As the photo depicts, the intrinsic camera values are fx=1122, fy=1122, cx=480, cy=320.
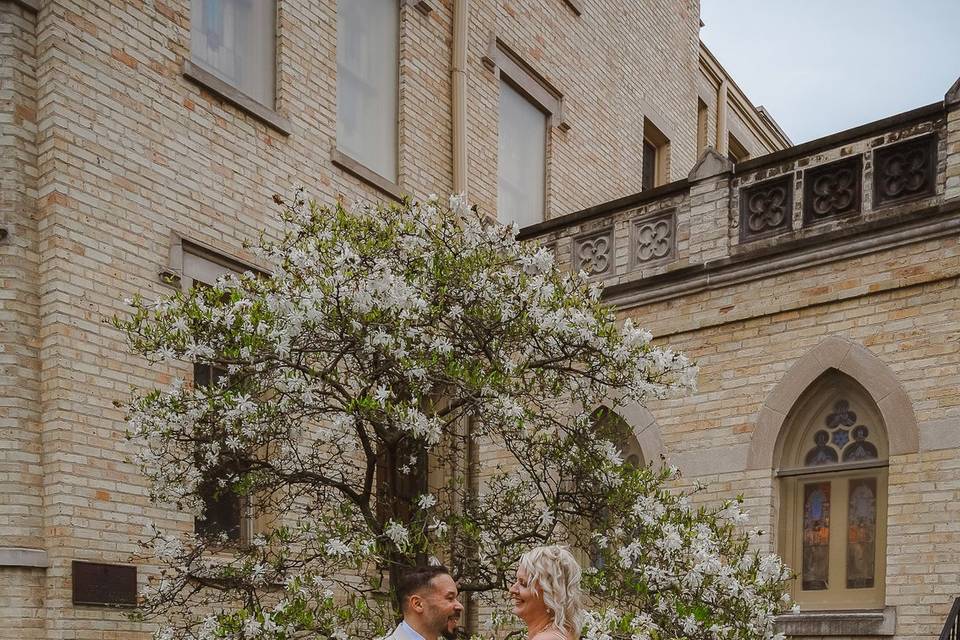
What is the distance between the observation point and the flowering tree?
6836 mm

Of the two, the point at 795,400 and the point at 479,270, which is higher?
the point at 479,270

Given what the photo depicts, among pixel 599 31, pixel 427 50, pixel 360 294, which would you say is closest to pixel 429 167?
pixel 427 50

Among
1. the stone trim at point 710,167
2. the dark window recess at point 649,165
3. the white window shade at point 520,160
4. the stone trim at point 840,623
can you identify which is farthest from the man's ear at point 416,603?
the dark window recess at point 649,165

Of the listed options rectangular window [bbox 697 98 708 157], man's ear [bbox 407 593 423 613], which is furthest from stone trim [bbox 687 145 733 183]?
rectangular window [bbox 697 98 708 157]

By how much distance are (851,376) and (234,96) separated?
6205 mm

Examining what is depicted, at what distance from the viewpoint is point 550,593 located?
4.40 meters

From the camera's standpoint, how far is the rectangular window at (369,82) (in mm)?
12078

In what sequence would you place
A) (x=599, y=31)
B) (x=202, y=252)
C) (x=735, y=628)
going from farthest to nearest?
(x=599, y=31)
(x=202, y=252)
(x=735, y=628)

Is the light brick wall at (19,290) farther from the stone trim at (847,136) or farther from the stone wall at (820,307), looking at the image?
the stone trim at (847,136)

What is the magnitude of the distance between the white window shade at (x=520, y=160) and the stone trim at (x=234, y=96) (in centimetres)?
399

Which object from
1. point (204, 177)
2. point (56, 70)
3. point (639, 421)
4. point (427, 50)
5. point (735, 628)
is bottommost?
point (735, 628)

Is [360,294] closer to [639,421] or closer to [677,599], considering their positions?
[677,599]

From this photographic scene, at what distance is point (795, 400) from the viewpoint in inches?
412

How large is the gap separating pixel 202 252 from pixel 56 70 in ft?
6.52
